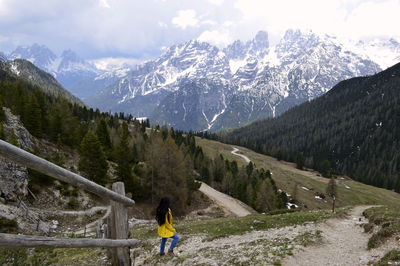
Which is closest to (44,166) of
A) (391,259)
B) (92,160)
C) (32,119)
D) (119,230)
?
(119,230)

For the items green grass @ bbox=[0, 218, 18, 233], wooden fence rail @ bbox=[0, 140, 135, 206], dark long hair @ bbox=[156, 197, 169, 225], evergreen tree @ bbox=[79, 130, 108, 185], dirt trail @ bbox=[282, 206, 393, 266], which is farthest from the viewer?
evergreen tree @ bbox=[79, 130, 108, 185]

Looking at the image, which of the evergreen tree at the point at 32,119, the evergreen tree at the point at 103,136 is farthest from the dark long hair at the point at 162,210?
the evergreen tree at the point at 103,136

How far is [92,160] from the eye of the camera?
150ft

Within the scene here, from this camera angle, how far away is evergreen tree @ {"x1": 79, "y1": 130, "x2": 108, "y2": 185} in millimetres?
45406

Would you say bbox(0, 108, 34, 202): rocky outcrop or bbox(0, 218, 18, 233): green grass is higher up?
bbox(0, 108, 34, 202): rocky outcrop

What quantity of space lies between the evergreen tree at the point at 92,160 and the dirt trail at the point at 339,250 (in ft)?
117

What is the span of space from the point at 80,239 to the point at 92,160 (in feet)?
141

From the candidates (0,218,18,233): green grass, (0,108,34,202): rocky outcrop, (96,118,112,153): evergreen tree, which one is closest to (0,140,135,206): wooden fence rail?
(0,218,18,233): green grass

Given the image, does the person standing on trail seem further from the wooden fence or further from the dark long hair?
the wooden fence

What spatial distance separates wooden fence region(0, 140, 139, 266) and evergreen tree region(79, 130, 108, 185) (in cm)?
4126

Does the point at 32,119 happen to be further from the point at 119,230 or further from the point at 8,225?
the point at 119,230

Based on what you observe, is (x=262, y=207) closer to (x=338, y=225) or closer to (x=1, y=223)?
(x=338, y=225)

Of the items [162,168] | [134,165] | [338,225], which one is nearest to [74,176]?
[338,225]

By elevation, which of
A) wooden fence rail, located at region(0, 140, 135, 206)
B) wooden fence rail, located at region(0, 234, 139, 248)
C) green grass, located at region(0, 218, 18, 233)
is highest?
wooden fence rail, located at region(0, 140, 135, 206)
